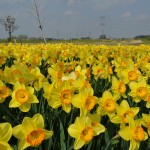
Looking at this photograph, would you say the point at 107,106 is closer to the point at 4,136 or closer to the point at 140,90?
the point at 140,90

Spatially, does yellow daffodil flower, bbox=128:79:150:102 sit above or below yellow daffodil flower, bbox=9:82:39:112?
below

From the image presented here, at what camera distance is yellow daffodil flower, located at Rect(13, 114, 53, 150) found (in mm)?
1603

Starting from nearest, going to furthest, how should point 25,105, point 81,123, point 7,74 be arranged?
point 81,123 → point 25,105 → point 7,74

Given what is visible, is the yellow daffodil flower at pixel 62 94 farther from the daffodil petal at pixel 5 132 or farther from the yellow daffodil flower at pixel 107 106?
the daffodil petal at pixel 5 132

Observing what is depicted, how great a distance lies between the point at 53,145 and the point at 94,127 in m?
0.40

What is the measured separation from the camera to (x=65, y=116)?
94.7 inches

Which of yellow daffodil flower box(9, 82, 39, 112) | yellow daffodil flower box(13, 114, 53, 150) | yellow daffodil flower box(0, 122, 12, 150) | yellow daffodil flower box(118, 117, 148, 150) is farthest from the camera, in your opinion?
yellow daffodil flower box(9, 82, 39, 112)

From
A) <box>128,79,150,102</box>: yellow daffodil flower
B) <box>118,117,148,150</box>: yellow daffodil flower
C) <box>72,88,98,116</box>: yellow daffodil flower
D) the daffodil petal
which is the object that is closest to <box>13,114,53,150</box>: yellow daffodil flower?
the daffodil petal

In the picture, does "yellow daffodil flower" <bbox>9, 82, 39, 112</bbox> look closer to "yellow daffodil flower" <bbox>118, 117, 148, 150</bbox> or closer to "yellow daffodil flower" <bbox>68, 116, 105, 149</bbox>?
"yellow daffodil flower" <bbox>68, 116, 105, 149</bbox>

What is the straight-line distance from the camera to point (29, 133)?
1615 mm

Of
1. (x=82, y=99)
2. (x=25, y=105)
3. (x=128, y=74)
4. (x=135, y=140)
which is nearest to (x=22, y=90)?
(x=25, y=105)

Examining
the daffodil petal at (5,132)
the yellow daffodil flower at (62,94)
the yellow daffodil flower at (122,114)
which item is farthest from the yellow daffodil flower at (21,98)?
the daffodil petal at (5,132)

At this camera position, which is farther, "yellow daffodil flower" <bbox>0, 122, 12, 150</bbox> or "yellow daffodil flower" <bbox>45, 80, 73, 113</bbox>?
"yellow daffodil flower" <bbox>45, 80, 73, 113</bbox>

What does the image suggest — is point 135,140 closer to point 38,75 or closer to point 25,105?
point 25,105
